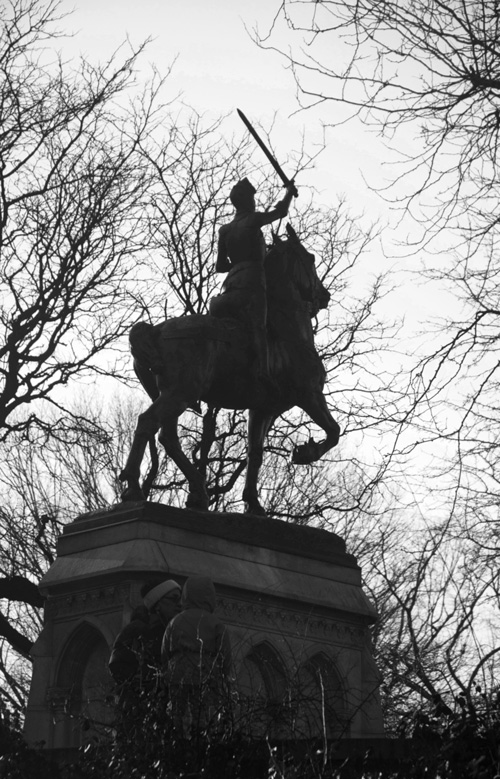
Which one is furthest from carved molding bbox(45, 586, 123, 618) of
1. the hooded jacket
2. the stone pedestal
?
the hooded jacket

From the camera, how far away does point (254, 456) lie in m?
14.2

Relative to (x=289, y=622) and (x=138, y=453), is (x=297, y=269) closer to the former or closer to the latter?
(x=138, y=453)

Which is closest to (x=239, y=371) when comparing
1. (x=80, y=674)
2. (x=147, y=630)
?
(x=80, y=674)

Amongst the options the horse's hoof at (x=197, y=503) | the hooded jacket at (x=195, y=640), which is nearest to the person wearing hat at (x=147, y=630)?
the hooded jacket at (x=195, y=640)

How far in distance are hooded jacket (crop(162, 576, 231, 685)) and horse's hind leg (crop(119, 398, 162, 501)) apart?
283 centimetres

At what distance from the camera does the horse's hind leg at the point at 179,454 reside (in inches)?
520

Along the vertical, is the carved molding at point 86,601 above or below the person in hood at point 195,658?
→ above

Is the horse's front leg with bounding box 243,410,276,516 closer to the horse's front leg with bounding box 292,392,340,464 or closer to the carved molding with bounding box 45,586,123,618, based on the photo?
the horse's front leg with bounding box 292,392,340,464

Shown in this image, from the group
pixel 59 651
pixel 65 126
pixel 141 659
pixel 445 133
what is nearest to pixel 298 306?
pixel 59 651

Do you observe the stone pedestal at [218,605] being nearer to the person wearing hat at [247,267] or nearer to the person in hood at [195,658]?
the person wearing hat at [247,267]

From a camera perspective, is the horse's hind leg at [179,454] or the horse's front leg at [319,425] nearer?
the horse's hind leg at [179,454]

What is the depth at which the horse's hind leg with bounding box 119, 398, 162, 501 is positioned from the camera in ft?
42.1

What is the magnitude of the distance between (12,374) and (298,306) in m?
6.52

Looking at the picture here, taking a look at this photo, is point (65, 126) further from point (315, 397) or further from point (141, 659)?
point (141, 659)
